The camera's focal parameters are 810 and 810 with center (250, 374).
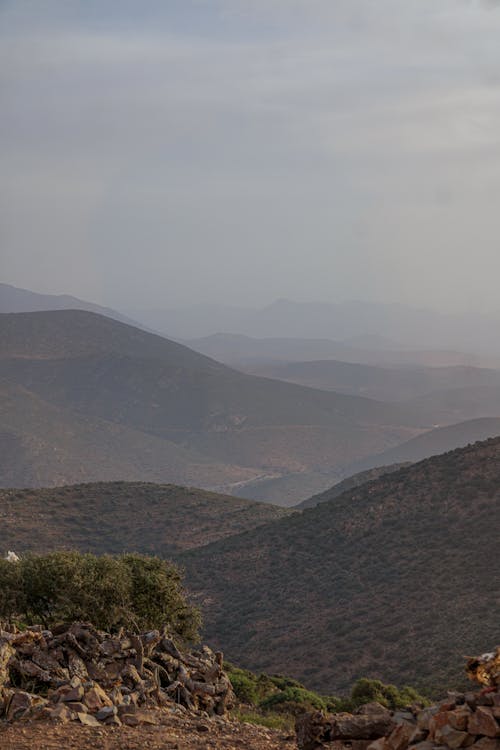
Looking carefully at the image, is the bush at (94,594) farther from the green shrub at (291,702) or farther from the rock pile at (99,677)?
the rock pile at (99,677)

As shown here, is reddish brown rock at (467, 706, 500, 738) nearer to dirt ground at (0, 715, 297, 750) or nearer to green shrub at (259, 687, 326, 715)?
dirt ground at (0, 715, 297, 750)

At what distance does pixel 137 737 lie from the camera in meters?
13.5

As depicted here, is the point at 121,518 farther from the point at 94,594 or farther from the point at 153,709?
the point at 153,709

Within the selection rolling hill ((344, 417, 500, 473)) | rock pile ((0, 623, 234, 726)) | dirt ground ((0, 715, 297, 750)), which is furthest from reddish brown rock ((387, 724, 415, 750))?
rolling hill ((344, 417, 500, 473))

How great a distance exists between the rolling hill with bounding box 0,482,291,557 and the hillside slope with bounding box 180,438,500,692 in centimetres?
1036

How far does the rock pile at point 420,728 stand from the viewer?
34.1 feet

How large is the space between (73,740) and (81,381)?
626ft

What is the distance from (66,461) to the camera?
135250mm

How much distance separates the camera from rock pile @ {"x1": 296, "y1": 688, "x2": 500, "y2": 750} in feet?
34.1

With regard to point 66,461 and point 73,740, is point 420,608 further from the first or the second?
point 66,461

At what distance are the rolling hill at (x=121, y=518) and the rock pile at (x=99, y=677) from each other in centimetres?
4256

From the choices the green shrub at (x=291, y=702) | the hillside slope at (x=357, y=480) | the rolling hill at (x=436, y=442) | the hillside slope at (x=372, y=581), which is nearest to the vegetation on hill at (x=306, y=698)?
the green shrub at (x=291, y=702)

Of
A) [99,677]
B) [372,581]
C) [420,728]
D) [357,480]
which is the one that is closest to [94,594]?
[99,677]

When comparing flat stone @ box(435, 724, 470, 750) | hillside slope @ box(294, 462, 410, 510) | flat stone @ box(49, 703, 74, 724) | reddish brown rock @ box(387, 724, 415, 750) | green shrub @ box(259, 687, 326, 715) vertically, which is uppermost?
hillside slope @ box(294, 462, 410, 510)
